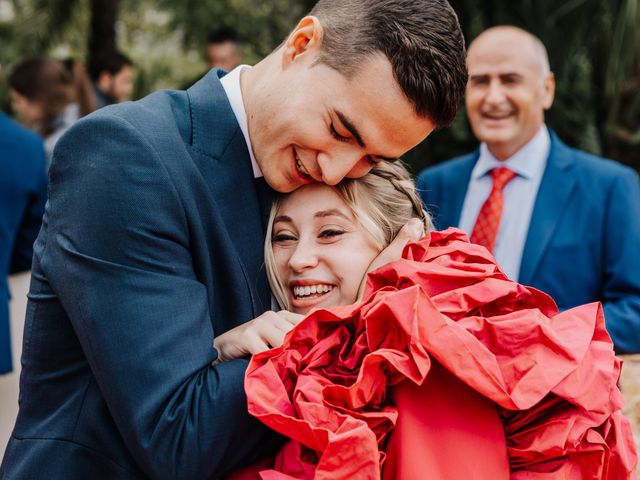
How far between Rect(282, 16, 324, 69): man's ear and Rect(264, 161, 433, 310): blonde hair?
420 millimetres

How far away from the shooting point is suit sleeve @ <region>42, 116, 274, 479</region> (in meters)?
1.71

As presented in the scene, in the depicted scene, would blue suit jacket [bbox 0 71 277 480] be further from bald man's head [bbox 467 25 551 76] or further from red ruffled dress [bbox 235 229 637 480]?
bald man's head [bbox 467 25 551 76]

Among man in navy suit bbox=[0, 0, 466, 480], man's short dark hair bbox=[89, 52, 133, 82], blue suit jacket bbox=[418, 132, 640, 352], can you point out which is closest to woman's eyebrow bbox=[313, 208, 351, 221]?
man in navy suit bbox=[0, 0, 466, 480]

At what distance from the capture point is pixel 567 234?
154 inches

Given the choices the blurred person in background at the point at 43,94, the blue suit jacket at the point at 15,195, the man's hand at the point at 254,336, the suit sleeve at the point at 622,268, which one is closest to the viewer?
the man's hand at the point at 254,336

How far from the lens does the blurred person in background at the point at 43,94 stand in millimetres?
6105

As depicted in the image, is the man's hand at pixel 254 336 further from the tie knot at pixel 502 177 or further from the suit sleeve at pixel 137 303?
the tie knot at pixel 502 177

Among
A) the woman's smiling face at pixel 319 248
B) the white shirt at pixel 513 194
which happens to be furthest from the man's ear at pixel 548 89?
the woman's smiling face at pixel 319 248

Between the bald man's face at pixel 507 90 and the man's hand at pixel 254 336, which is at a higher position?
the bald man's face at pixel 507 90

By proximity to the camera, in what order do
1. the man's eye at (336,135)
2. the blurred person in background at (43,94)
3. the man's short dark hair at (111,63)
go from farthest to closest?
1. the man's short dark hair at (111,63)
2. the blurred person in background at (43,94)
3. the man's eye at (336,135)

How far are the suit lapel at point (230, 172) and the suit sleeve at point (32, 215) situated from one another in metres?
3.07

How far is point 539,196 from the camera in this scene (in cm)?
405

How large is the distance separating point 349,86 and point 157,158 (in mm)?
497

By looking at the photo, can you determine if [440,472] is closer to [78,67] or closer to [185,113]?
[185,113]
